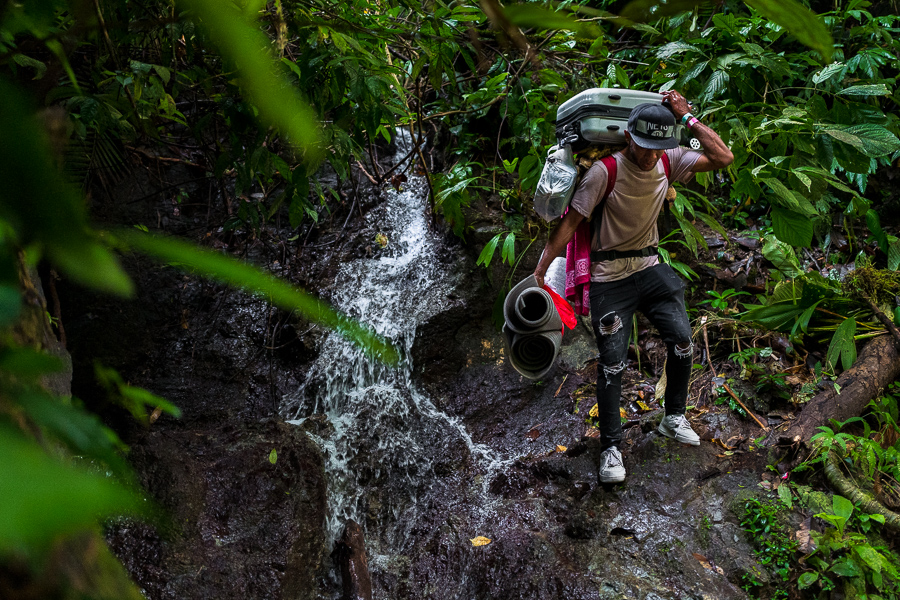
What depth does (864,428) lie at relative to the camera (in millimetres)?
3391

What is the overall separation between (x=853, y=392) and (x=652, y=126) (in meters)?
2.08

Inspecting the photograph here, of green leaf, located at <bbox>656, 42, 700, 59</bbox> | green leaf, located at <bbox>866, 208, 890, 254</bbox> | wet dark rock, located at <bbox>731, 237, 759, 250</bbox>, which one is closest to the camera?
green leaf, located at <bbox>656, 42, 700, 59</bbox>

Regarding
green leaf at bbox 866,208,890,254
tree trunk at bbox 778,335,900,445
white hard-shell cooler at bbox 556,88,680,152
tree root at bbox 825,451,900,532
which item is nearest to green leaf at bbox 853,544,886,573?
tree root at bbox 825,451,900,532

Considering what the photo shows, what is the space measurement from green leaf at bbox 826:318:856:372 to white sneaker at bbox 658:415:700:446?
3.35ft

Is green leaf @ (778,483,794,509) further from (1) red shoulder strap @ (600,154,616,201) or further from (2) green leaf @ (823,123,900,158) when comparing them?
(1) red shoulder strap @ (600,154,616,201)

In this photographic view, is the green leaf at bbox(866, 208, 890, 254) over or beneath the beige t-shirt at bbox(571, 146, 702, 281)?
beneath

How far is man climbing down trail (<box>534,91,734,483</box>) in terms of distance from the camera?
3.09m

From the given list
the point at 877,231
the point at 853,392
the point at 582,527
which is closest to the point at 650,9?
Answer: the point at 582,527

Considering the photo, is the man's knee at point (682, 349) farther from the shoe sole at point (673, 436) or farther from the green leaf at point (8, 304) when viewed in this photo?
the green leaf at point (8, 304)

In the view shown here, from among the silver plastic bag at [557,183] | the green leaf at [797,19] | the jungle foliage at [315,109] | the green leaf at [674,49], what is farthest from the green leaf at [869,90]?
the green leaf at [797,19]

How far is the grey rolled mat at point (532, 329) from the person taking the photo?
9.11 feet

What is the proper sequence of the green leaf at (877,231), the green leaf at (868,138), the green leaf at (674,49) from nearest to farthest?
the green leaf at (868,138)
the green leaf at (674,49)
the green leaf at (877,231)

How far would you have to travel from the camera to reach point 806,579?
266 cm

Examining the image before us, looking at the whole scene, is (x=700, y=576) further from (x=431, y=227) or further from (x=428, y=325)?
(x=431, y=227)
